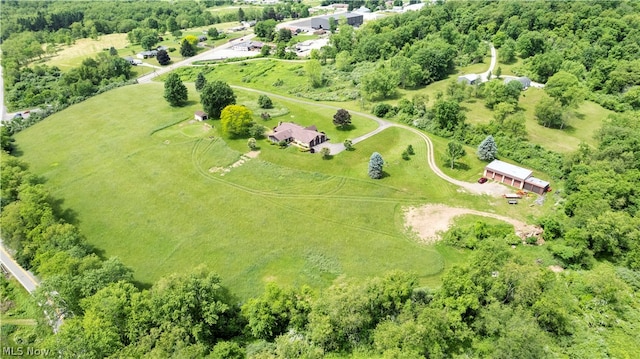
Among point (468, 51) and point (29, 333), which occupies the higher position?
point (468, 51)

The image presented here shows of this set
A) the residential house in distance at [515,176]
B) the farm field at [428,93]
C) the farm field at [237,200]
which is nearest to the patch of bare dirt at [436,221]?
the farm field at [237,200]

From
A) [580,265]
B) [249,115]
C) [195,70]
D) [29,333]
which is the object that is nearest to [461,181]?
[580,265]

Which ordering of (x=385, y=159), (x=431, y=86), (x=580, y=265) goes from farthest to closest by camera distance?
(x=431, y=86) → (x=385, y=159) → (x=580, y=265)

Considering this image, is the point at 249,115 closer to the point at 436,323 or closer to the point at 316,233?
the point at 316,233

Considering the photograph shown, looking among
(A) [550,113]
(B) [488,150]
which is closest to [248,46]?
(B) [488,150]

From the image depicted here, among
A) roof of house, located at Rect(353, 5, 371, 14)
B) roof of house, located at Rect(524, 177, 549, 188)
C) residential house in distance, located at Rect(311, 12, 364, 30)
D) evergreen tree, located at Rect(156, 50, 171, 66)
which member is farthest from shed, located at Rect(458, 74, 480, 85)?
roof of house, located at Rect(353, 5, 371, 14)

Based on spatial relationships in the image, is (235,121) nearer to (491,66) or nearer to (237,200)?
(237,200)
